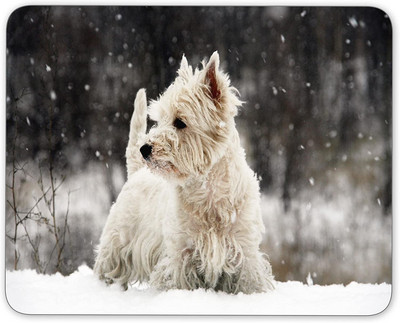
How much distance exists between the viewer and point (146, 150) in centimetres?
415

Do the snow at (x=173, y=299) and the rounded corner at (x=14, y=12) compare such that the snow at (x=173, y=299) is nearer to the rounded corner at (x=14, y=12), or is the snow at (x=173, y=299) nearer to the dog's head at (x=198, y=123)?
the dog's head at (x=198, y=123)

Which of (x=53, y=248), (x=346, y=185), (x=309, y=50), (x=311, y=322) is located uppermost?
(x=309, y=50)

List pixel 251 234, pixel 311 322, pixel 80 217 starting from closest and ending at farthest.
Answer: pixel 251 234, pixel 311 322, pixel 80 217

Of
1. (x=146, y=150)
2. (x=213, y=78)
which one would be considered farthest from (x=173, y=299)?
(x=213, y=78)

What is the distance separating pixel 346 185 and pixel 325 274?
2.35 ft

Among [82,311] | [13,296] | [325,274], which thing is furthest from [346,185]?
[13,296]

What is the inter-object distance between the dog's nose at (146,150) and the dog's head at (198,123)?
13cm

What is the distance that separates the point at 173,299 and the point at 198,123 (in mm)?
1264

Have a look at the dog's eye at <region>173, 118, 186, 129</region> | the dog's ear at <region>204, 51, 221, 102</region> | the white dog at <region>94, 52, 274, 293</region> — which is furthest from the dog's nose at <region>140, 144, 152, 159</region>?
the dog's ear at <region>204, 51, 221, 102</region>

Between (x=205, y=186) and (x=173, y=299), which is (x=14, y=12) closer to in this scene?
(x=205, y=186)

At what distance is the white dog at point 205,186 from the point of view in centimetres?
428

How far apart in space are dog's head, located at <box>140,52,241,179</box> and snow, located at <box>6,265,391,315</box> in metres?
0.94

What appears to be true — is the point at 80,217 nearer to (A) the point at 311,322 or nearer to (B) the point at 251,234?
(B) the point at 251,234

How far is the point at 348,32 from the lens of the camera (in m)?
4.95
